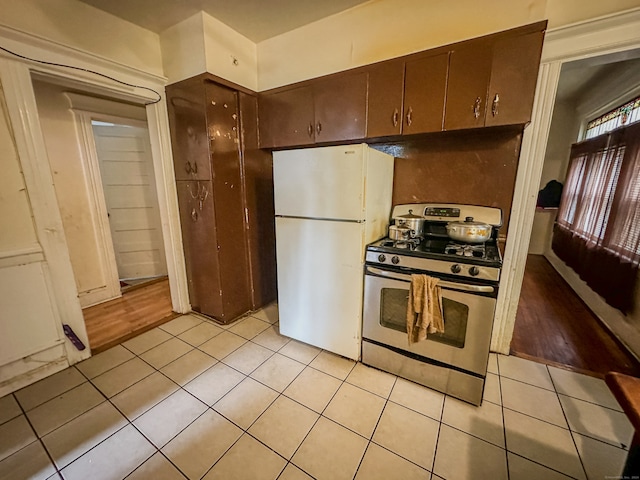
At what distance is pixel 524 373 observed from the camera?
1.85 m

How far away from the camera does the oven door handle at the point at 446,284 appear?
1.42 meters

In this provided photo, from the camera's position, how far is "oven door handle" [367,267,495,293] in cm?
142

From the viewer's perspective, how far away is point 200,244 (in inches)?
94.0

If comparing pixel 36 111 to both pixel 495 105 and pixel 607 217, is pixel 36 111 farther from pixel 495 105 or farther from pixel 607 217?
pixel 607 217

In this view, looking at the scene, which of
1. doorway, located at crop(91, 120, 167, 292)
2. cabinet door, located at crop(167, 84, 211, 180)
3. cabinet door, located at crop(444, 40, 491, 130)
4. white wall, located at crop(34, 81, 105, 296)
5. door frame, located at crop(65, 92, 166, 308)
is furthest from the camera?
doorway, located at crop(91, 120, 167, 292)

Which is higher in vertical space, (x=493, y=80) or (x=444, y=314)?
(x=493, y=80)

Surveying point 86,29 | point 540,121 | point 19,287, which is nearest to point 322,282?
point 540,121

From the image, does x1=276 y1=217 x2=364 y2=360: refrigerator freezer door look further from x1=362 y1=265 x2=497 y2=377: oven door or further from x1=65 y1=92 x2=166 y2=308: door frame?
x1=65 y1=92 x2=166 y2=308: door frame

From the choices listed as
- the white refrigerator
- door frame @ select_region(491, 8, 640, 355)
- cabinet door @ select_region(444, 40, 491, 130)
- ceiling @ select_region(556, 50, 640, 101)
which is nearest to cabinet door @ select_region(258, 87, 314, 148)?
the white refrigerator

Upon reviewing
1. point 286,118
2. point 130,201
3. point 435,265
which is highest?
point 286,118

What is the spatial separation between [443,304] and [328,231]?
0.90m

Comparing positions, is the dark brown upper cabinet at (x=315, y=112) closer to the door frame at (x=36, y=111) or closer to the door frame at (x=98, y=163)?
the door frame at (x=36, y=111)

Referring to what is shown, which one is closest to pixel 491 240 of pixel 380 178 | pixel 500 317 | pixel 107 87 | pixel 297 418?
pixel 500 317

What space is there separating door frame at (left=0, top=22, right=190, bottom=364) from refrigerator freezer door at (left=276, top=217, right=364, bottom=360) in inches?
59.4
